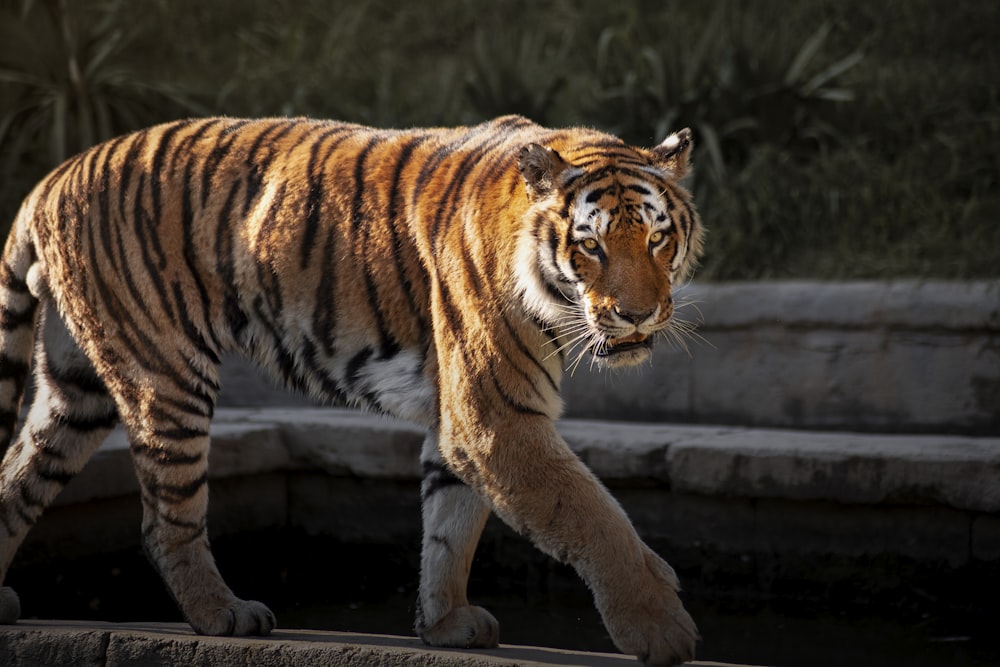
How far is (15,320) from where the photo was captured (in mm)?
3605

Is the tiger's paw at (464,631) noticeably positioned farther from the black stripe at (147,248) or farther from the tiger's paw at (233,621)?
the black stripe at (147,248)

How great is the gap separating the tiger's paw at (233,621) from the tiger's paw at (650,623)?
0.96m

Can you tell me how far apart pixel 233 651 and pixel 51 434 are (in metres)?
0.99

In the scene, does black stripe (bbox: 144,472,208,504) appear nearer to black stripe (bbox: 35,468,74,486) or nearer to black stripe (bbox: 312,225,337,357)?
black stripe (bbox: 35,468,74,486)

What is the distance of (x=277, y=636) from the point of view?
3.15 metres

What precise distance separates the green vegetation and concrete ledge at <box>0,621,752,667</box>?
12.4ft

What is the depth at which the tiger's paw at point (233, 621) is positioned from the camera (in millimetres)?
3221

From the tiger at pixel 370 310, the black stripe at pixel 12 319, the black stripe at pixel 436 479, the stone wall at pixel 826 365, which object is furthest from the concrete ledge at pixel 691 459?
the black stripe at pixel 436 479

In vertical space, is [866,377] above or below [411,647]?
Answer: below

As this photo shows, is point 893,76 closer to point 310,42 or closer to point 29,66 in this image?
point 310,42

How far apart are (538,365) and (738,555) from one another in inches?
78.9

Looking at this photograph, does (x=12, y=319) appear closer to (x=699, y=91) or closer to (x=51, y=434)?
(x=51, y=434)

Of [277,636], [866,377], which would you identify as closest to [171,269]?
[277,636]

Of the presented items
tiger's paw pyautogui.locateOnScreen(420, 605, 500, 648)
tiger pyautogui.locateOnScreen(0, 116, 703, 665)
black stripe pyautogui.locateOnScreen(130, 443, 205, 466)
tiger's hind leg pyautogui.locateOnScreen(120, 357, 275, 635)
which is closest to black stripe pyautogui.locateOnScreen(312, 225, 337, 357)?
tiger pyautogui.locateOnScreen(0, 116, 703, 665)
